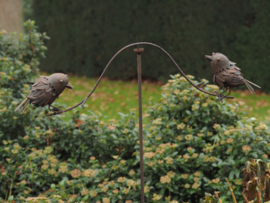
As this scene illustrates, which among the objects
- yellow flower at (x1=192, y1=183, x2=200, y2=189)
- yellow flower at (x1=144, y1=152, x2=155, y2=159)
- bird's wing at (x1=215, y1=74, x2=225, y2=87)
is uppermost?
bird's wing at (x1=215, y1=74, x2=225, y2=87)

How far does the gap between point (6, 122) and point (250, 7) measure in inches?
230

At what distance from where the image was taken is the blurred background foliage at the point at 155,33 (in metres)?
7.34

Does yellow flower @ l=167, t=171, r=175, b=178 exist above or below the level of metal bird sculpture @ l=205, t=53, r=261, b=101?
below

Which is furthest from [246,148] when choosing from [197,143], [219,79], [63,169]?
[63,169]

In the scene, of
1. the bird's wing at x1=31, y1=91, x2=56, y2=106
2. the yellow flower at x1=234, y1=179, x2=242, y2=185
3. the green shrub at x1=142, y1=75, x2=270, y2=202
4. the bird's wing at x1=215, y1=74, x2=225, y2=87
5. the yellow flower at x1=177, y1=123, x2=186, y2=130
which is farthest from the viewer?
the yellow flower at x1=177, y1=123, x2=186, y2=130

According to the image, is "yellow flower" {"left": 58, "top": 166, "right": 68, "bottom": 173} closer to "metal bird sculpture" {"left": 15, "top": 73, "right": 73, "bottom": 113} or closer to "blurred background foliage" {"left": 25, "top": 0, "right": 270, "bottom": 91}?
"metal bird sculpture" {"left": 15, "top": 73, "right": 73, "bottom": 113}

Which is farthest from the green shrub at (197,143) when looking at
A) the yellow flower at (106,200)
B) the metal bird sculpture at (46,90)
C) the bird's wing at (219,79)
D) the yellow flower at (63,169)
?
the metal bird sculpture at (46,90)

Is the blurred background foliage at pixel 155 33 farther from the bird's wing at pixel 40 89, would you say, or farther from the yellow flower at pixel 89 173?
the bird's wing at pixel 40 89

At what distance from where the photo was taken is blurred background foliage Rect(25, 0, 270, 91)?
7.34m

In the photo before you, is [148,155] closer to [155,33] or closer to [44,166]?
[44,166]

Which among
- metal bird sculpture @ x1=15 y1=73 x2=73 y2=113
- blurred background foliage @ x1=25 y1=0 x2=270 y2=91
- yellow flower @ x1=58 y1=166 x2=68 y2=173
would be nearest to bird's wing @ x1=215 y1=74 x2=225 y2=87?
metal bird sculpture @ x1=15 y1=73 x2=73 y2=113

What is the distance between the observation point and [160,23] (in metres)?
8.55

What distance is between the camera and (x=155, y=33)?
339 inches

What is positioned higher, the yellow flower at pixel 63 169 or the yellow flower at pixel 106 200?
the yellow flower at pixel 63 169
